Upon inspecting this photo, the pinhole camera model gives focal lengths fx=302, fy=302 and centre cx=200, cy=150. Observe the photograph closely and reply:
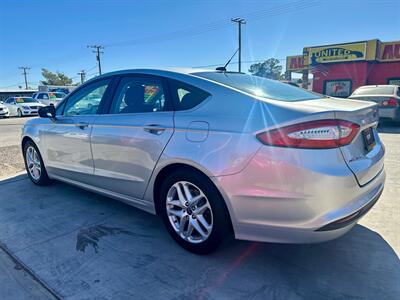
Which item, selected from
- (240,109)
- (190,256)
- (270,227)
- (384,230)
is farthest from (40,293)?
(384,230)

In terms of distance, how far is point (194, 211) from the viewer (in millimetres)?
2521

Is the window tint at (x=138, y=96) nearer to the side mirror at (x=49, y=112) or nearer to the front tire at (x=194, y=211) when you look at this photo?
the front tire at (x=194, y=211)

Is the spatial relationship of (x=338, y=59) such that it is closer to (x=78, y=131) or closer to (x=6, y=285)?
(x=78, y=131)

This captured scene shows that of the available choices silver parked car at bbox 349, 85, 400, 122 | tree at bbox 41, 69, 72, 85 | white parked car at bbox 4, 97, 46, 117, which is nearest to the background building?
silver parked car at bbox 349, 85, 400, 122

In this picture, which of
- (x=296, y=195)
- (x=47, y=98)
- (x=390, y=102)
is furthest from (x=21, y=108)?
(x=296, y=195)

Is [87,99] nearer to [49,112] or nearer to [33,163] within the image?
[49,112]

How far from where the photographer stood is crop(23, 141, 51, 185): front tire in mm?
4375

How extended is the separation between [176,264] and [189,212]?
43 cm

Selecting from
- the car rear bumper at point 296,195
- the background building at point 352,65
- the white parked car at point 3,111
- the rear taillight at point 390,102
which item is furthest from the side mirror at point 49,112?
the background building at point 352,65

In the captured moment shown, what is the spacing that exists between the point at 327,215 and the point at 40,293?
2074mm

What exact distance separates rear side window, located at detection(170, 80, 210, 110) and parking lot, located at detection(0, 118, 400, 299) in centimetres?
128

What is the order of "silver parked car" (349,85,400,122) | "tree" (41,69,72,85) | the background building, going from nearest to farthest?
"silver parked car" (349,85,400,122) < the background building < "tree" (41,69,72,85)

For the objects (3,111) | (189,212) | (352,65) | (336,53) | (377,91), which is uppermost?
(336,53)

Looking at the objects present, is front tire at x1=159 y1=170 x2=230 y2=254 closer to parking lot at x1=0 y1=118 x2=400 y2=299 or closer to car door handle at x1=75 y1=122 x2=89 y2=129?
parking lot at x1=0 y1=118 x2=400 y2=299
